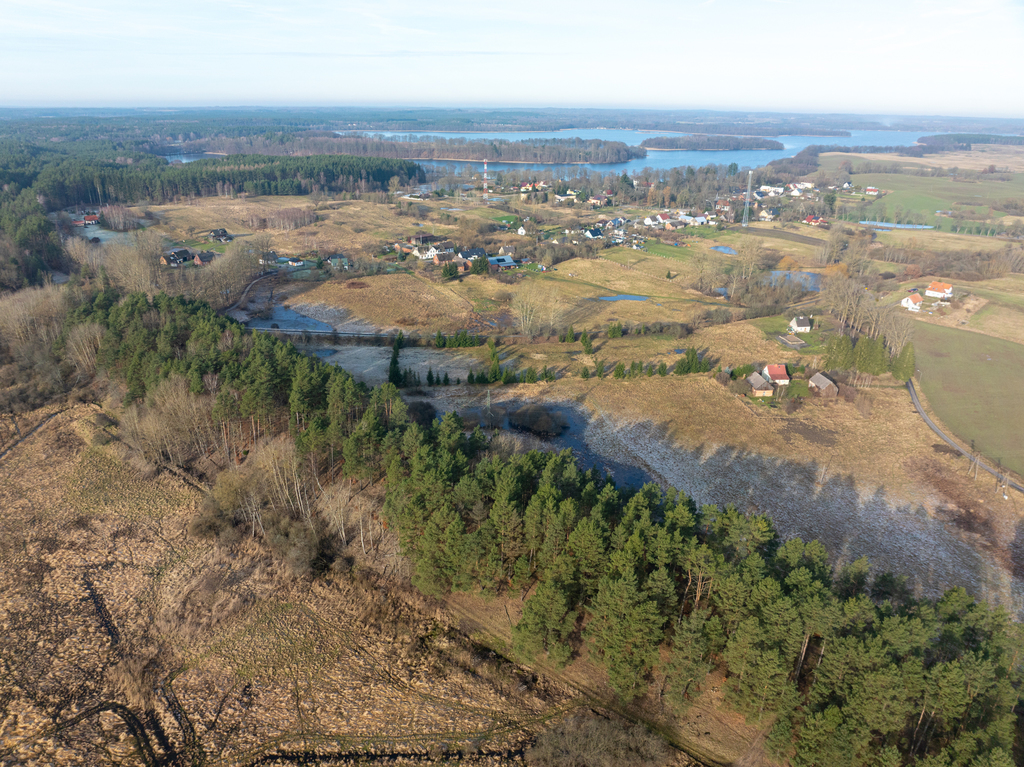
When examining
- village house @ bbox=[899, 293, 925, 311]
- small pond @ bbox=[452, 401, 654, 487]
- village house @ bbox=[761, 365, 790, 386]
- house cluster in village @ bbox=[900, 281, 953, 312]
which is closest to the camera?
small pond @ bbox=[452, 401, 654, 487]

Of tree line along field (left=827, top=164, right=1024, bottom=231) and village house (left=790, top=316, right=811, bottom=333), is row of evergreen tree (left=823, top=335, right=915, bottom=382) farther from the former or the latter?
tree line along field (left=827, top=164, right=1024, bottom=231)

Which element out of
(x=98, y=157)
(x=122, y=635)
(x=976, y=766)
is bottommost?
(x=122, y=635)

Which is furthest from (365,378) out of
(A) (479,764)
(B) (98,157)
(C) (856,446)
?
(B) (98,157)

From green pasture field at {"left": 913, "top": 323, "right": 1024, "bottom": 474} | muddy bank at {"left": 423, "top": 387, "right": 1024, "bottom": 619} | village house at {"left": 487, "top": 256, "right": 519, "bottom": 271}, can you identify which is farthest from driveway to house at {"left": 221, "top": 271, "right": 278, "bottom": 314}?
green pasture field at {"left": 913, "top": 323, "right": 1024, "bottom": 474}

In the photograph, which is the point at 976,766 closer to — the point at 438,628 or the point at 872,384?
the point at 438,628

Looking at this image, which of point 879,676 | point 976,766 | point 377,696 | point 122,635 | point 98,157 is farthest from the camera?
point 98,157

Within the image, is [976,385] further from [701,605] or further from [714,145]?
[714,145]

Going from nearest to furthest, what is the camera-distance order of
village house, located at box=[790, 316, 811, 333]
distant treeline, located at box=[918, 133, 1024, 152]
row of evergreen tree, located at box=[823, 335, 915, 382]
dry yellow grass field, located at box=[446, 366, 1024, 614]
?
dry yellow grass field, located at box=[446, 366, 1024, 614]
row of evergreen tree, located at box=[823, 335, 915, 382]
village house, located at box=[790, 316, 811, 333]
distant treeline, located at box=[918, 133, 1024, 152]
